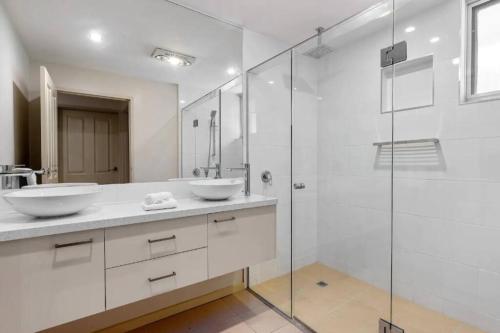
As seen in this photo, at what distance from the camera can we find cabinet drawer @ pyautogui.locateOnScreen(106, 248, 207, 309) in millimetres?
1233

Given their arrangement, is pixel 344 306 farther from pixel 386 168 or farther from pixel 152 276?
pixel 152 276

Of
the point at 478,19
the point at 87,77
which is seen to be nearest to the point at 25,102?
the point at 87,77

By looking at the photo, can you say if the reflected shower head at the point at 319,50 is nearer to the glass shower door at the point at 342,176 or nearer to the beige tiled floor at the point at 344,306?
the glass shower door at the point at 342,176

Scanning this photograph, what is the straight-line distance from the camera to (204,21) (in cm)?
205

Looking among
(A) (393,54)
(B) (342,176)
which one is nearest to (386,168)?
(B) (342,176)

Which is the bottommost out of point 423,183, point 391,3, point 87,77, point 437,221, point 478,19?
point 437,221

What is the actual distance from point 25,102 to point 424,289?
9.57ft

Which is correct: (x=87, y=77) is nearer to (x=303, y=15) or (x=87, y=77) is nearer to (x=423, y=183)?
(x=303, y=15)

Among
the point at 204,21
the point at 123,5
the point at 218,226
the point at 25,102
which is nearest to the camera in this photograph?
the point at 25,102

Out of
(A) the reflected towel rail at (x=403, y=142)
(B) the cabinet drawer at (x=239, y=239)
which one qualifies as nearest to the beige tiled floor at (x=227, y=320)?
(B) the cabinet drawer at (x=239, y=239)

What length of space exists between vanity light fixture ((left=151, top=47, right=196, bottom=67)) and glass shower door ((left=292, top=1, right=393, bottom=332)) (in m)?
0.94

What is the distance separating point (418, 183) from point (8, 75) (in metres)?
2.73

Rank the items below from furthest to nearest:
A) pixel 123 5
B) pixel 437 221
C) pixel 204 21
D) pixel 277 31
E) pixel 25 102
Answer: pixel 277 31 → pixel 204 21 → pixel 437 221 → pixel 123 5 → pixel 25 102

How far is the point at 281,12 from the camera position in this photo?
203 cm
